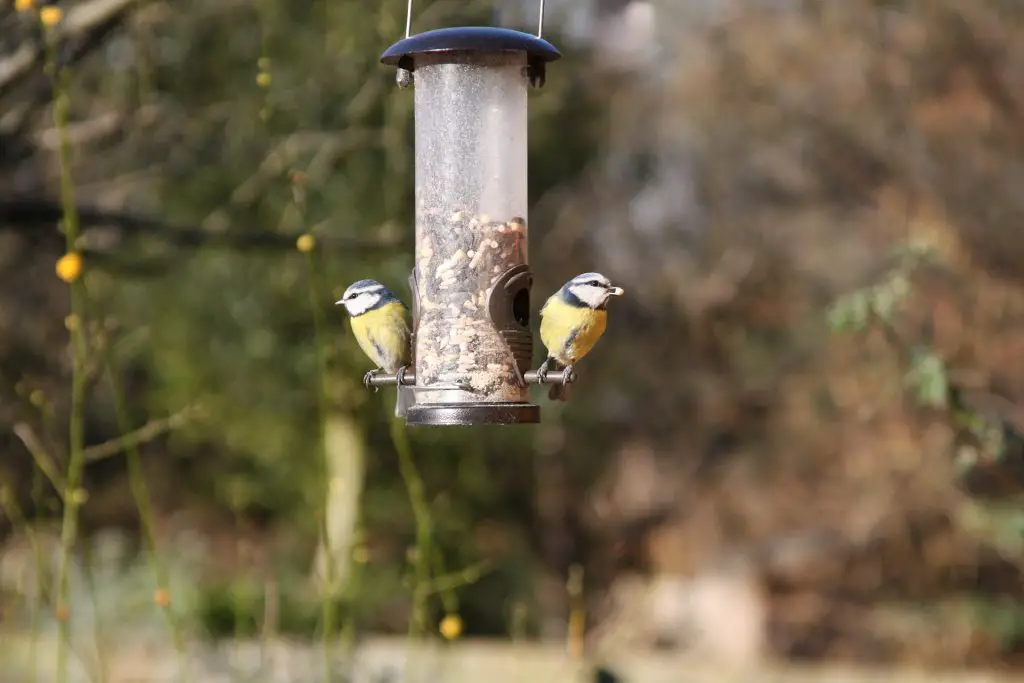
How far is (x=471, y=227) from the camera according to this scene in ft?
12.3

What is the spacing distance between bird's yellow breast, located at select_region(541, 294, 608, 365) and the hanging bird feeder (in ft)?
0.63

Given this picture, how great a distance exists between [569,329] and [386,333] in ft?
1.63

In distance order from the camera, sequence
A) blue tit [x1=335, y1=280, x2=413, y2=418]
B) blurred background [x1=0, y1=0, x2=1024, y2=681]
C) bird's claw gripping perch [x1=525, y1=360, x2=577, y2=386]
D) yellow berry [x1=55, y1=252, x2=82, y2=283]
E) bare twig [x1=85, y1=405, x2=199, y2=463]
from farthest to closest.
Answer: blurred background [x1=0, y1=0, x2=1024, y2=681] < blue tit [x1=335, y1=280, x2=413, y2=418] < bird's claw gripping perch [x1=525, y1=360, x2=577, y2=386] < bare twig [x1=85, y1=405, x2=199, y2=463] < yellow berry [x1=55, y1=252, x2=82, y2=283]

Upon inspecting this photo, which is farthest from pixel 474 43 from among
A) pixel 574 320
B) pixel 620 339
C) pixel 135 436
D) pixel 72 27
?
pixel 620 339

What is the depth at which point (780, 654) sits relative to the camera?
12594 mm

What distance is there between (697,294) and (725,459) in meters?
1.62

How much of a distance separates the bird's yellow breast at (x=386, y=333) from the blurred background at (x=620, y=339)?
366 cm

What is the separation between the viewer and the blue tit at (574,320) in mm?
3414

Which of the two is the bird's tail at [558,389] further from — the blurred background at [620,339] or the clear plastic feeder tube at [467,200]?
the blurred background at [620,339]

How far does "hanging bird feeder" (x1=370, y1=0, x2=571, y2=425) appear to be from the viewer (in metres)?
3.66

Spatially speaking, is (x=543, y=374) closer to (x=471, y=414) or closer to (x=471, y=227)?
(x=471, y=414)

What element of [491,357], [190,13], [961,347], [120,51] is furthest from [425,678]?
[961,347]

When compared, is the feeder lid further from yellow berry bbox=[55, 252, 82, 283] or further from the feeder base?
yellow berry bbox=[55, 252, 82, 283]

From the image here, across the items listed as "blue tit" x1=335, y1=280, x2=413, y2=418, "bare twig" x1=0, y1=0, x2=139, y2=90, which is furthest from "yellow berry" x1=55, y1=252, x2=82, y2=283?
"bare twig" x1=0, y1=0, x2=139, y2=90
